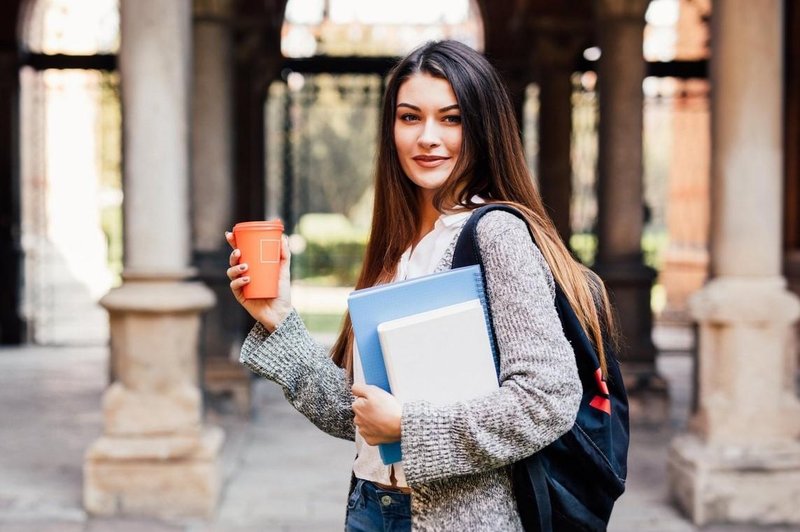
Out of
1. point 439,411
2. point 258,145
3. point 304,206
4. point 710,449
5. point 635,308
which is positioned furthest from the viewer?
point 304,206

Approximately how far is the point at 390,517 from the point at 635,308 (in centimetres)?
645

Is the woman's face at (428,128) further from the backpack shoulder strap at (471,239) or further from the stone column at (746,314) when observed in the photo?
the stone column at (746,314)

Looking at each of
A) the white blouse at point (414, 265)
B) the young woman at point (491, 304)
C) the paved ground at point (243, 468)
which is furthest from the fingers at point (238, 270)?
the paved ground at point (243, 468)

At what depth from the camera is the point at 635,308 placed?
7848mm

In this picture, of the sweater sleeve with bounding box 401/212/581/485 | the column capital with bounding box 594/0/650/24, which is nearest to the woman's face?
the sweater sleeve with bounding box 401/212/581/485

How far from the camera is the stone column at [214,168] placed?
24.6 feet

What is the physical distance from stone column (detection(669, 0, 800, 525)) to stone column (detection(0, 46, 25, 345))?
30.6ft

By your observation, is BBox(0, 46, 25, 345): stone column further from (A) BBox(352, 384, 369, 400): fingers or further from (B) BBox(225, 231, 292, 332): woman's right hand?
(A) BBox(352, 384, 369, 400): fingers

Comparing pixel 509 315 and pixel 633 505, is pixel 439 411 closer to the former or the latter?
pixel 509 315

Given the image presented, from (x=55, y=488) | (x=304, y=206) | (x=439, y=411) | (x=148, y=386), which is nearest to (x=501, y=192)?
(x=439, y=411)

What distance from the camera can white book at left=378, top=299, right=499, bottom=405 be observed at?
148 centimetres

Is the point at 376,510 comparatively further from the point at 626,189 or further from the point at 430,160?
the point at 626,189

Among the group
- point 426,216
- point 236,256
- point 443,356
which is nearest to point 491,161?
point 426,216

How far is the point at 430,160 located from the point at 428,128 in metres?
0.06
